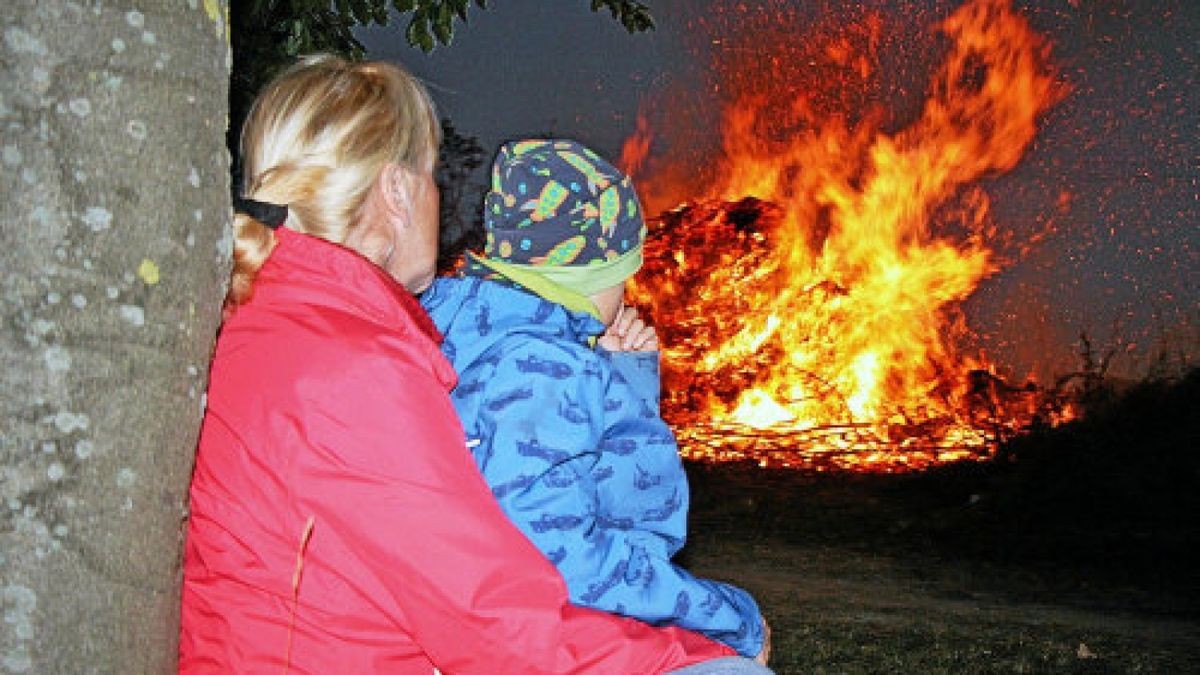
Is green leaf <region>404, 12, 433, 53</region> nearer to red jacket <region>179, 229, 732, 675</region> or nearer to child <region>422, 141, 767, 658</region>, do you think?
child <region>422, 141, 767, 658</region>

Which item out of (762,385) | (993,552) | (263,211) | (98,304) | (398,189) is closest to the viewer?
(98,304)

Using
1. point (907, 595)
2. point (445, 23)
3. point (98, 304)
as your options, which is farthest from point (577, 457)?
point (907, 595)

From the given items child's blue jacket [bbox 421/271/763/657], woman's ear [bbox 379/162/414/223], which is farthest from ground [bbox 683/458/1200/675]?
woman's ear [bbox 379/162/414/223]

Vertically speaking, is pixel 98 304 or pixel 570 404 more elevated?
pixel 98 304

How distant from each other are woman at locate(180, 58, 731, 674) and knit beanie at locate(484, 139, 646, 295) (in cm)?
90

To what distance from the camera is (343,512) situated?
68.2 inches

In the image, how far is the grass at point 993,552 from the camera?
5.30 meters

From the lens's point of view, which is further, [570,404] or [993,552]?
[993,552]

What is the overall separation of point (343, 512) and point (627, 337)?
57.3 inches

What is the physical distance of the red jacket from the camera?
5.68 ft

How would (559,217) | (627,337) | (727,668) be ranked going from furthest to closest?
(627,337)
(559,217)
(727,668)

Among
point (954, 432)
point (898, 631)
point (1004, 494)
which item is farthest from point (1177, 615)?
point (954, 432)

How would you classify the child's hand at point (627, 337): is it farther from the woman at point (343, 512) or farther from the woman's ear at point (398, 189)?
the woman at point (343, 512)

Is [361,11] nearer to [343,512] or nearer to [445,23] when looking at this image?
[445,23]
